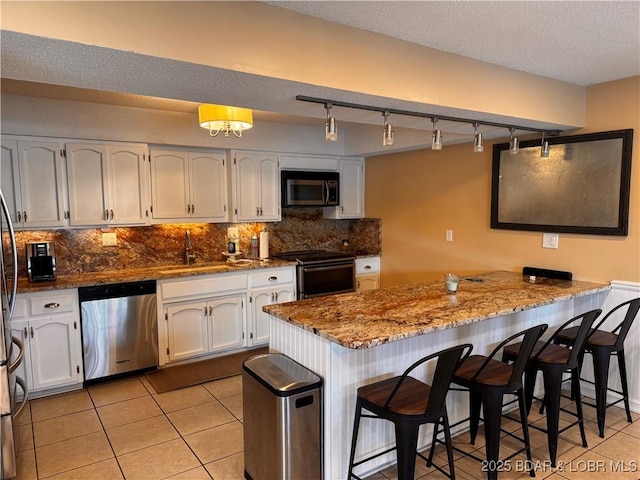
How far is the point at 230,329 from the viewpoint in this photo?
13.8 feet

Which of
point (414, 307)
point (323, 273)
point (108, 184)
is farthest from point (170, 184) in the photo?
point (414, 307)

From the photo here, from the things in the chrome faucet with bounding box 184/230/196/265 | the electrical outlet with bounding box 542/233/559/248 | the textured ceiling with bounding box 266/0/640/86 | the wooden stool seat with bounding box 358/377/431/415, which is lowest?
the wooden stool seat with bounding box 358/377/431/415

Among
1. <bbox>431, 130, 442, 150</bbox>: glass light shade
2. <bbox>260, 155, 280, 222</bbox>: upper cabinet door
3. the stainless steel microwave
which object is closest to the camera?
<bbox>431, 130, 442, 150</bbox>: glass light shade

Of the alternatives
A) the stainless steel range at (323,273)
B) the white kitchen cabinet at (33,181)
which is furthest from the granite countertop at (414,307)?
the white kitchen cabinet at (33,181)

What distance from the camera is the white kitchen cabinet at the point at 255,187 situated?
14.5ft

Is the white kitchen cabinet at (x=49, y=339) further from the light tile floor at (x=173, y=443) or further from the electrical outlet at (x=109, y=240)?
the electrical outlet at (x=109, y=240)

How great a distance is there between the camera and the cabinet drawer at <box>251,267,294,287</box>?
4325 millimetres

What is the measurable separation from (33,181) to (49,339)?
4.17ft

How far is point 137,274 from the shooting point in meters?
3.77

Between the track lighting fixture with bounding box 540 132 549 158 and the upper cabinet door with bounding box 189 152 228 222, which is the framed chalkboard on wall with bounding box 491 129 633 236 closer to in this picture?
the track lighting fixture with bounding box 540 132 549 158

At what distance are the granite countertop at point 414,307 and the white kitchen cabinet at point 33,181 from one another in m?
2.25

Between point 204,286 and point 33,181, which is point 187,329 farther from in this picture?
point 33,181

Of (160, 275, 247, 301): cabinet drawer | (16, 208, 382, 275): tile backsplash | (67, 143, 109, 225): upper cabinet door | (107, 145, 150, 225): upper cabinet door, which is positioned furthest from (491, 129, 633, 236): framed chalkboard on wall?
(67, 143, 109, 225): upper cabinet door

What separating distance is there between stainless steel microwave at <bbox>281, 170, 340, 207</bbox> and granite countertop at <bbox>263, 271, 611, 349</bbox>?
205 centimetres
